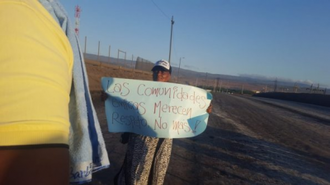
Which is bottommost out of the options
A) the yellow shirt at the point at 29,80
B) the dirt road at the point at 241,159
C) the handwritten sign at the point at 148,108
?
the dirt road at the point at 241,159

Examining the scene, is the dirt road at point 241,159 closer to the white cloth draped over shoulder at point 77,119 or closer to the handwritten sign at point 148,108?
the handwritten sign at point 148,108

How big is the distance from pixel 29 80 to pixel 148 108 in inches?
105

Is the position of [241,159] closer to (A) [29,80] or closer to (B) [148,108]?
(B) [148,108]

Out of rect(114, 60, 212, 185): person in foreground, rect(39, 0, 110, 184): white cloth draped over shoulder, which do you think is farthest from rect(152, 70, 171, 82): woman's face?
rect(39, 0, 110, 184): white cloth draped over shoulder

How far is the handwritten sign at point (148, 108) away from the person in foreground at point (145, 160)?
127mm

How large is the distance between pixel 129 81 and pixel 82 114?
2425mm

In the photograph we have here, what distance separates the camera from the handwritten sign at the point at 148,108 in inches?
133

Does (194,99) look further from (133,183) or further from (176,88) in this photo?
(133,183)

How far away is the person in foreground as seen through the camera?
3.38 metres

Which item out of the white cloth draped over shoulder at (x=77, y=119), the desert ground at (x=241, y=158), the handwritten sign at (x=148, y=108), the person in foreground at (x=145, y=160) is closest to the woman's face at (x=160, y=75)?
the handwritten sign at (x=148, y=108)

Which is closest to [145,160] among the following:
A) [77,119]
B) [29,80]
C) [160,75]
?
[160,75]

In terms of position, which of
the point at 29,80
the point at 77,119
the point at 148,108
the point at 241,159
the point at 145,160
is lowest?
the point at 241,159

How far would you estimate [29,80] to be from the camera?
2.52 feet

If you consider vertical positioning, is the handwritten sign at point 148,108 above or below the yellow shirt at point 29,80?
below
